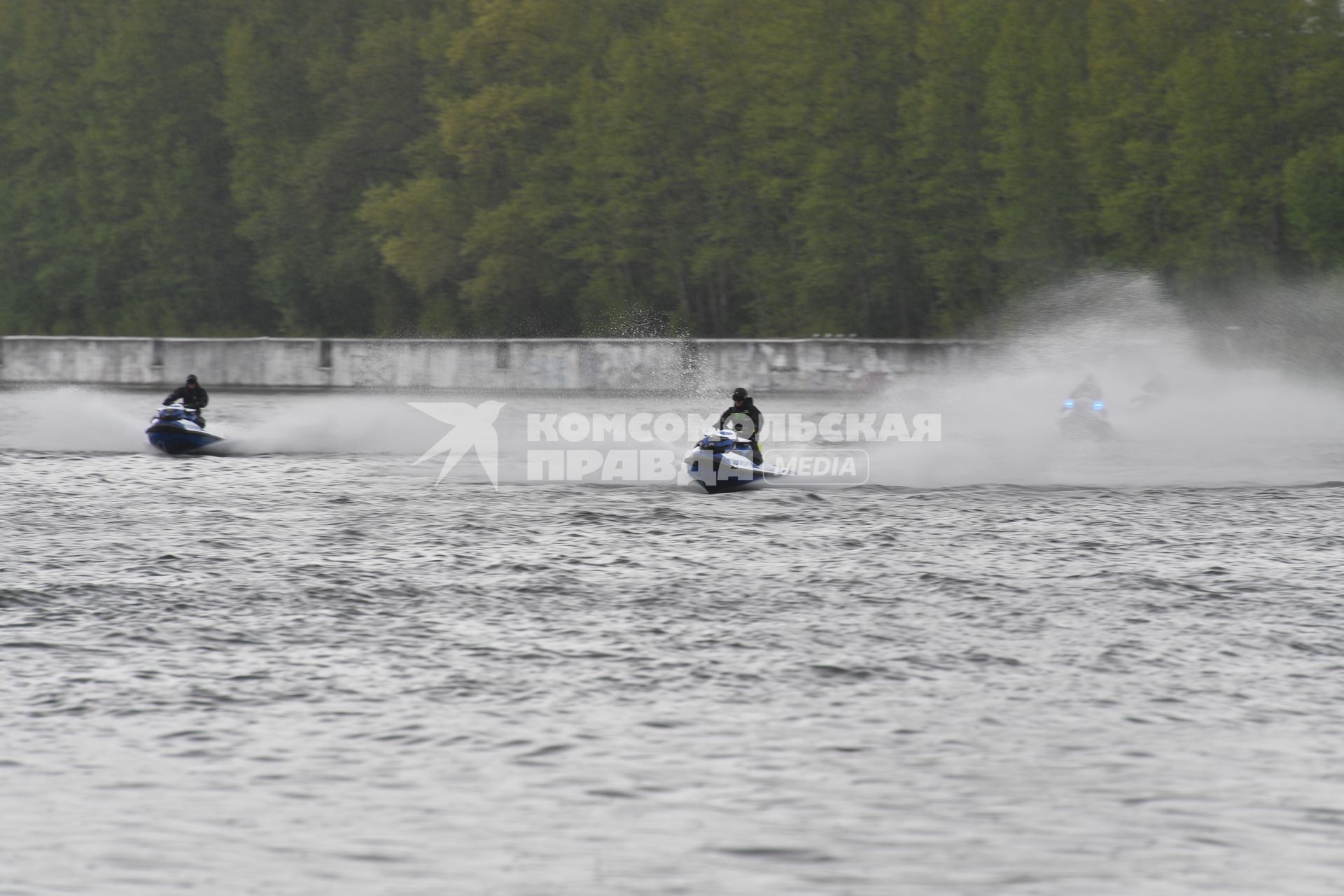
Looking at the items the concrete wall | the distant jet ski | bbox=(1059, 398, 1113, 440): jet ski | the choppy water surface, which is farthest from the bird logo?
bbox=(1059, 398, 1113, 440): jet ski

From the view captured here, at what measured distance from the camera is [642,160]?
6431 centimetres

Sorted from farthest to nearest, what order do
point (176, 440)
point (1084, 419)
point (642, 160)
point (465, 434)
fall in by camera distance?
point (642, 160) → point (465, 434) → point (1084, 419) → point (176, 440)

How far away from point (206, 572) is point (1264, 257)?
41.0 meters

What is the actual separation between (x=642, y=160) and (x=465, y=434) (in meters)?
30.1

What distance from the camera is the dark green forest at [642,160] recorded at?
5156 cm

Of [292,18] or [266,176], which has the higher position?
[292,18]

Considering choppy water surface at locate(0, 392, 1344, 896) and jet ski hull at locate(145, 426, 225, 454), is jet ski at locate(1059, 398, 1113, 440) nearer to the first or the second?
choppy water surface at locate(0, 392, 1344, 896)

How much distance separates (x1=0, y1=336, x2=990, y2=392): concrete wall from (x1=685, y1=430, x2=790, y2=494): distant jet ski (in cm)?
2103

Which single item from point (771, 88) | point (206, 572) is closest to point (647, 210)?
point (771, 88)

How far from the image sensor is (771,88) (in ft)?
203

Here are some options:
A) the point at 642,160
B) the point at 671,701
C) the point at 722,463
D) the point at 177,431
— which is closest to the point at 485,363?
the point at 642,160

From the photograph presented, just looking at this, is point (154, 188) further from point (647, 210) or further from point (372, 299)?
point (647, 210)

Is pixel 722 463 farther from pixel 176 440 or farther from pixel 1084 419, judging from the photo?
pixel 176 440

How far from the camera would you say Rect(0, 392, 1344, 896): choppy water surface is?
820 centimetres
